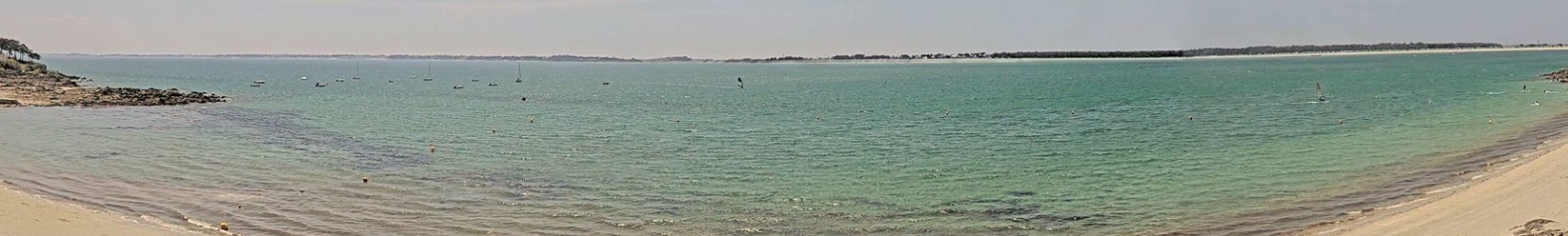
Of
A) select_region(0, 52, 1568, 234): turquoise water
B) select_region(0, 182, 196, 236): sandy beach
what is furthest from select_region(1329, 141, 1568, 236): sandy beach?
select_region(0, 182, 196, 236): sandy beach

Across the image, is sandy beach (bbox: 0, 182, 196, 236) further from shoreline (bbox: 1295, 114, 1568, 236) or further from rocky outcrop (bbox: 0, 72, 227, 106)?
rocky outcrop (bbox: 0, 72, 227, 106)

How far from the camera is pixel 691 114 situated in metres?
52.9

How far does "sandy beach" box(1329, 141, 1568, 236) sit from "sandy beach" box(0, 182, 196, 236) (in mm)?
17078

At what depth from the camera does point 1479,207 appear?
619 inches

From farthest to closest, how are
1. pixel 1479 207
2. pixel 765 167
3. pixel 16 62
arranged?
pixel 16 62 → pixel 765 167 → pixel 1479 207

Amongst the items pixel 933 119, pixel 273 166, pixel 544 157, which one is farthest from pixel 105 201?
pixel 933 119

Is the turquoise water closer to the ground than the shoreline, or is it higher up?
closer to the ground

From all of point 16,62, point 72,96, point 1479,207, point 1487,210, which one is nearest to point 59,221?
point 1487,210

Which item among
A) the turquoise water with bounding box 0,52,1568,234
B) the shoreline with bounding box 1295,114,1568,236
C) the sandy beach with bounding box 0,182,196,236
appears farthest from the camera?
the turquoise water with bounding box 0,52,1568,234

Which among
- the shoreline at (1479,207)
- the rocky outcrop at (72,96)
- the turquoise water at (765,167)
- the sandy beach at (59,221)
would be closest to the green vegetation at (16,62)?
the rocky outcrop at (72,96)

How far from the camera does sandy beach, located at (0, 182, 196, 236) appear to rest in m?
14.9

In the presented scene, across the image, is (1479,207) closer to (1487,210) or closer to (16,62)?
(1487,210)

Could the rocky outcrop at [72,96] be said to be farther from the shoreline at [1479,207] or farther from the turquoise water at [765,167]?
the shoreline at [1479,207]

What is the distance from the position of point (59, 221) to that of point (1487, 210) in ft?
66.8
